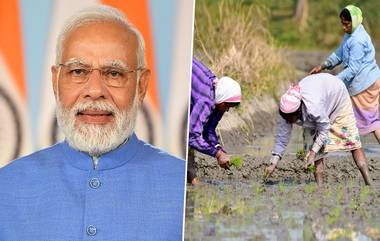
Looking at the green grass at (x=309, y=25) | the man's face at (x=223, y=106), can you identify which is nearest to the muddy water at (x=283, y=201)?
the man's face at (x=223, y=106)

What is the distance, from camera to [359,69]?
558cm

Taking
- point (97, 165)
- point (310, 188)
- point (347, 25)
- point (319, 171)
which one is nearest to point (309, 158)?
point (319, 171)

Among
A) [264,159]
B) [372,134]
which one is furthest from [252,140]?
[372,134]

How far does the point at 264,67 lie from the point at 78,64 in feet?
7.47

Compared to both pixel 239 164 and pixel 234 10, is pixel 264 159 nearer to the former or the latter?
pixel 239 164

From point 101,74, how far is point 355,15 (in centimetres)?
152

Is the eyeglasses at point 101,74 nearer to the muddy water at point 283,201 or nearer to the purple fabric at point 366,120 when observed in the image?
the muddy water at point 283,201

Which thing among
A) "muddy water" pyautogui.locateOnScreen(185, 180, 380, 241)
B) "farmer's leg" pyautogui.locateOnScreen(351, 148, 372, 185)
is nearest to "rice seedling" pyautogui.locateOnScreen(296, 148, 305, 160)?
"muddy water" pyautogui.locateOnScreen(185, 180, 380, 241)

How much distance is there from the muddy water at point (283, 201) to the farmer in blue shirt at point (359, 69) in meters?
0.12

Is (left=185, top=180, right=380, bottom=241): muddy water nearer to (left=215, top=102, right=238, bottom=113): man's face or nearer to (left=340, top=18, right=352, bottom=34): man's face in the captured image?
(left=215, top=102, right=238, bottom=113): man's face

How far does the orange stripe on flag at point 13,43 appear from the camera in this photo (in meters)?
4.75

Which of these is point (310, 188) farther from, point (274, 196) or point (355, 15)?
point (355, 15)

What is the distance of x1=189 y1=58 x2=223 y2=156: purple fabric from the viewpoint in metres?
5.56

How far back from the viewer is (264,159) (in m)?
5.88
